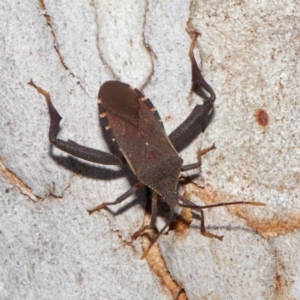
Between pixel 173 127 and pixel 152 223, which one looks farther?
pixel 173 127

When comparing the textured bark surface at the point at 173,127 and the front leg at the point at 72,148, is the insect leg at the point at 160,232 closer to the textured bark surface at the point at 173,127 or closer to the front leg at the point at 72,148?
the textured bark surface at the point at 173,127

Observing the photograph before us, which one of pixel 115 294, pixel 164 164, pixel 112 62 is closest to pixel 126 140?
pixel 164 164

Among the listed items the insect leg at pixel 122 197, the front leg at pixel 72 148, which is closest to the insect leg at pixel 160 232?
the insect leg at pixel 122 197

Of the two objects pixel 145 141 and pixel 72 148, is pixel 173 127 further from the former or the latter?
pixel 72 148

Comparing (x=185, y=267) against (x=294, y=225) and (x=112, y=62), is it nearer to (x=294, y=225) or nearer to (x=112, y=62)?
(x=294, y=225)

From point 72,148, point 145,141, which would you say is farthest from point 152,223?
point 72,148

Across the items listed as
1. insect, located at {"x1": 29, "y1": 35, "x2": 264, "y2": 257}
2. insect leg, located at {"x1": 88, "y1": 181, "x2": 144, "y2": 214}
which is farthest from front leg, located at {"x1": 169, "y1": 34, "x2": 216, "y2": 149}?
insect leg, located at {"x1": 88, "y1": 181, "x2": 144, "y2": 214}

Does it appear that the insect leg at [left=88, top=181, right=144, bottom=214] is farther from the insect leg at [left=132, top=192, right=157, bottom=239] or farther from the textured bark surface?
the insect leg at [left=132, top=192, right=157, bottom=239]

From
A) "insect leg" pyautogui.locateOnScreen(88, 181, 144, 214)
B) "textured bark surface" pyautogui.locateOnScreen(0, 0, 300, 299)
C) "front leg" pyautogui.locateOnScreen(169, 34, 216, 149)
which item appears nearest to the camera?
"textured bark surface" pyautogui.locateOnScreen(0, 0, 300, 299)
